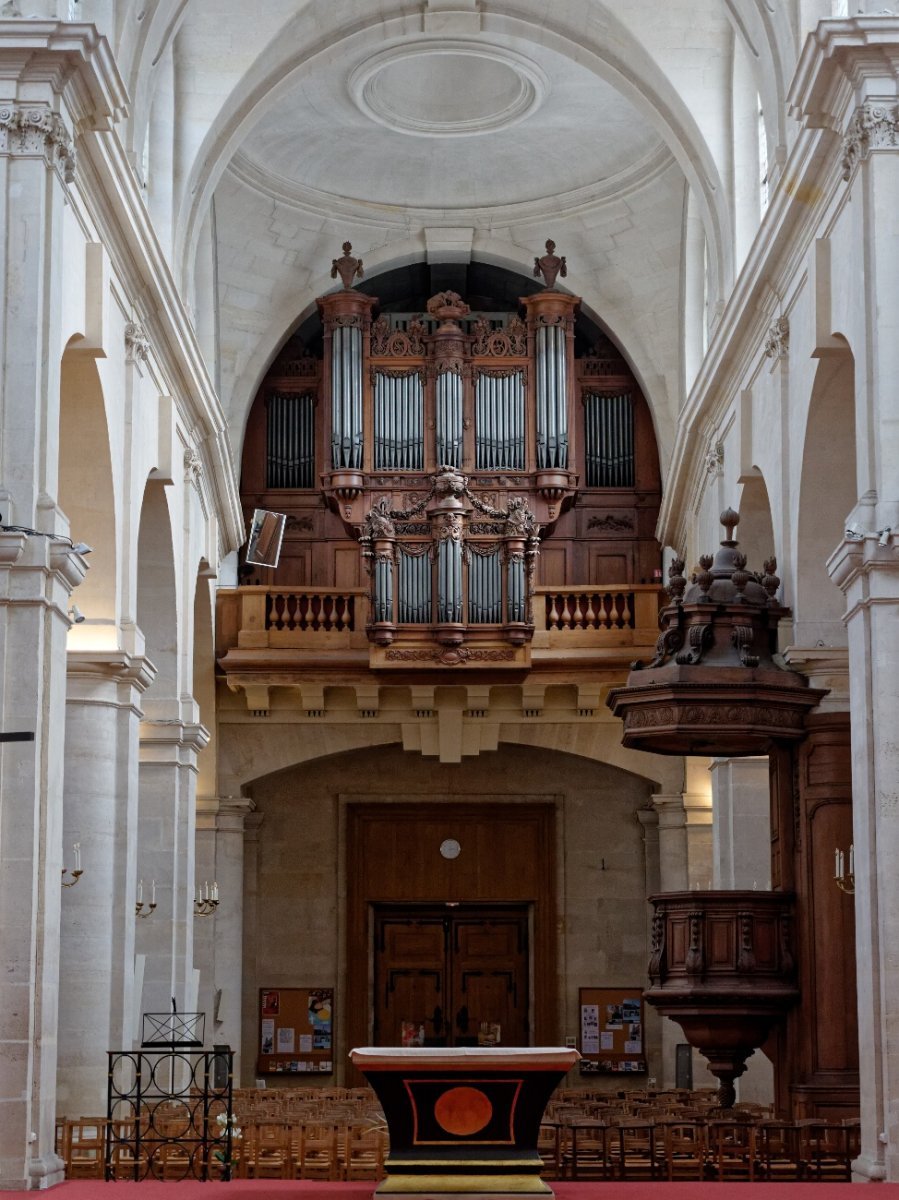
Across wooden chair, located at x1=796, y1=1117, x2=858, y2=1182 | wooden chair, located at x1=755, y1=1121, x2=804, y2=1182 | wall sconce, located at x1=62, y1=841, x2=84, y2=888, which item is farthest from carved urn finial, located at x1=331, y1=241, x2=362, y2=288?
wooden chair, located at x1=796, y1=1117, x2=858, y2=1182

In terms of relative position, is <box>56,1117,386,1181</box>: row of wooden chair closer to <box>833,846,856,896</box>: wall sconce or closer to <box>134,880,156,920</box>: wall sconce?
<box>833,846,856,896</box>: wall sconce

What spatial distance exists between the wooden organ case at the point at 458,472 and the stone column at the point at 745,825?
4.27m

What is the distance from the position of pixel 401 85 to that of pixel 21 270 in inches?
466

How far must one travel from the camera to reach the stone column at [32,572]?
12070 mm

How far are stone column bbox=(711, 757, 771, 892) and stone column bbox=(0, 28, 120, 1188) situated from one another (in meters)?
8.69

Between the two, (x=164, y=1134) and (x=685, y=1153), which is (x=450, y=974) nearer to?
(x=685, y=1153)

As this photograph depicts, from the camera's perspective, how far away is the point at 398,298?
28.0 meters

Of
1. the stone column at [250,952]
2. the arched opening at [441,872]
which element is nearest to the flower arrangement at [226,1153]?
the stone column at [250,952]

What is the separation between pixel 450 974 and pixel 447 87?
1183 centimetres

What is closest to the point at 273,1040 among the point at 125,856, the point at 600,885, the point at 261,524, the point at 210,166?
the point at 600,885

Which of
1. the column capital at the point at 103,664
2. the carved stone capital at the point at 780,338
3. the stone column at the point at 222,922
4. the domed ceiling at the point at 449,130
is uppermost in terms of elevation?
the domed ceiling at the point at 449,130

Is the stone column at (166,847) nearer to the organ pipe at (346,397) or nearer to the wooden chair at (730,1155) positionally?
the organ pipe at (346,397)

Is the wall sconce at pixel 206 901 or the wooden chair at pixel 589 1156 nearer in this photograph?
the wooden chair at pixel 589 1156

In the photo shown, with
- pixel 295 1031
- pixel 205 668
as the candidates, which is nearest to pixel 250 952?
pixel 295 1031
